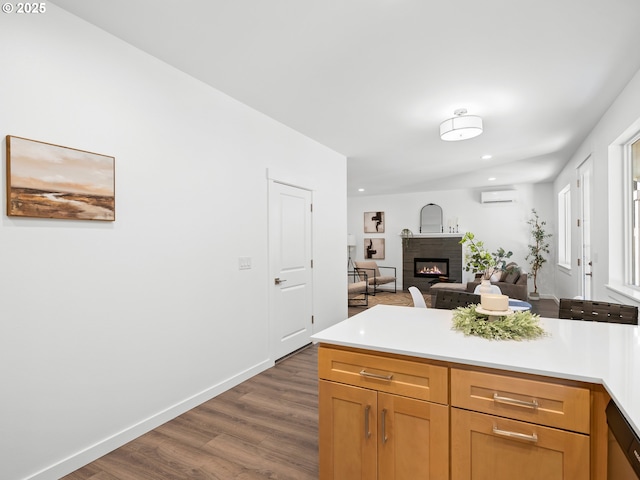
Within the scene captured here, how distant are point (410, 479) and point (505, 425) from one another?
465mm

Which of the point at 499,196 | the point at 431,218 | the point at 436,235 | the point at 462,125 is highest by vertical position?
the point at 462,125

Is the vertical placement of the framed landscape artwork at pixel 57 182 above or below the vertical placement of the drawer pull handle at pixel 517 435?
above

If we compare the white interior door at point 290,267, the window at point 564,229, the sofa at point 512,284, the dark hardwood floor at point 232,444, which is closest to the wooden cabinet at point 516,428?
the dark hardwood floor at point 232,444

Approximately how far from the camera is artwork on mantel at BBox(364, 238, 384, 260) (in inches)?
385

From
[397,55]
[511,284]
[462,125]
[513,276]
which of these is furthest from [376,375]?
[513,276]

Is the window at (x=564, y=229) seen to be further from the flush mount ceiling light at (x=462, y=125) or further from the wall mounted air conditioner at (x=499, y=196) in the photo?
the flush mount ceiling light at (x=462, y=125)

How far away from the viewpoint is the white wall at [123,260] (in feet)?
6.18

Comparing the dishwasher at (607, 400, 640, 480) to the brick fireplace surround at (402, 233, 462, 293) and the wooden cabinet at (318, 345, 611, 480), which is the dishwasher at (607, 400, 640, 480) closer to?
the wooden cabinet at (318, 345, 611, 480)

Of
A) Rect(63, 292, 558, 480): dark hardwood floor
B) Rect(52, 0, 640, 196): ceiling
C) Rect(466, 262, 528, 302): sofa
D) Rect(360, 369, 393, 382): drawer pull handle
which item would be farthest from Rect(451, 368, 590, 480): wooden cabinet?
Rect(466, 262, 528, 302): sofa

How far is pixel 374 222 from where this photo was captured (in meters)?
9.88

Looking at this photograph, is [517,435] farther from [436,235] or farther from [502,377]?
[436,235]

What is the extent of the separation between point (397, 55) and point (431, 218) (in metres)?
7.03

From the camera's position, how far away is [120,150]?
7.70 feet

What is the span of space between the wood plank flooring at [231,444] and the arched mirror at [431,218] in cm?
690
